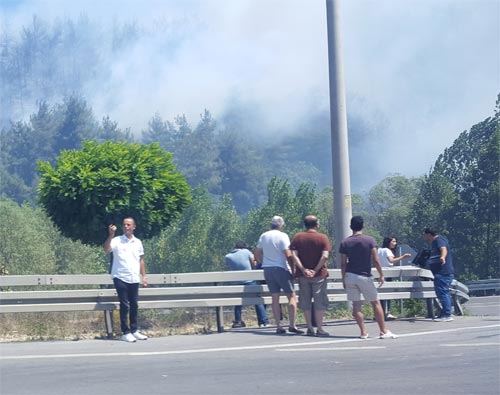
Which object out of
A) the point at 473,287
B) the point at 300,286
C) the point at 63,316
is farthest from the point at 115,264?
the point at 473,287

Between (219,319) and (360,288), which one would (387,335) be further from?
(219,319)

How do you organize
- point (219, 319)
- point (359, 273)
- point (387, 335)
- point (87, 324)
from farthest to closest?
point (87, 324), point (219, 319), point (359, 273), point (387, 335)

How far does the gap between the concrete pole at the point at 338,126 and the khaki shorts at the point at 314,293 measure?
267 centimetres

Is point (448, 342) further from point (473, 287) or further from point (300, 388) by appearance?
point (473, 287)

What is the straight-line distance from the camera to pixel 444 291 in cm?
1441

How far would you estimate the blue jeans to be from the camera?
47.2ft

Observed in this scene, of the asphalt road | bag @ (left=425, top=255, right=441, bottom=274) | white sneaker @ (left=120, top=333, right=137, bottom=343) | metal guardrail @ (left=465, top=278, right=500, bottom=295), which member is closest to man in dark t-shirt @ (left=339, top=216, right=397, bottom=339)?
the asphalt road

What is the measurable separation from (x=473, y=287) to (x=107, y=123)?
416 feet

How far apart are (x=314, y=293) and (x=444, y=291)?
2857mm

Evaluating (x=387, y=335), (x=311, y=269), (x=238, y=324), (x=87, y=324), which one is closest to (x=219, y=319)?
(x=238, y=324)

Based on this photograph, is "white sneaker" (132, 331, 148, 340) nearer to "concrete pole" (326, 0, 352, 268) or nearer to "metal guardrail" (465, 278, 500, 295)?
"concrete pole" (326, 0, 352, 268)

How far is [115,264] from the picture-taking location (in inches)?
484

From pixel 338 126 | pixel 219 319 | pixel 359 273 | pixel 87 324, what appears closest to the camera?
pixel 359 273

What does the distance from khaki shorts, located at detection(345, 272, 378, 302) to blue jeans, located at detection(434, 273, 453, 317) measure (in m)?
2.51
